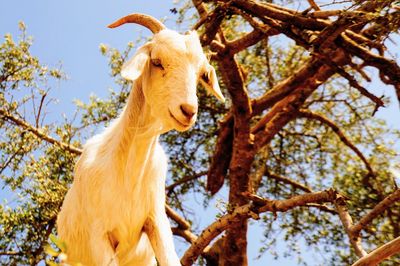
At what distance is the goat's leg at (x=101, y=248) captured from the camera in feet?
10.7

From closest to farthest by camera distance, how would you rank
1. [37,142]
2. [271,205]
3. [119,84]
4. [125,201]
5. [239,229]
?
[125,201] → [271,205] → [239,229] → [37,142] → [119,84]

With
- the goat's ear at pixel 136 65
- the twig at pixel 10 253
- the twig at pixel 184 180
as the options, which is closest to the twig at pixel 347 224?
the goat's ear at pixel 136 65

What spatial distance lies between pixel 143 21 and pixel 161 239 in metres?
1.37

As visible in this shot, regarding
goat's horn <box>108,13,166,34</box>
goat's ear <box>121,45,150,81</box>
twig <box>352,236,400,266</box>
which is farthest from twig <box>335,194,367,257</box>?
goat's ear <box>121,45,150,81</box>

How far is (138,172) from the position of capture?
3.49 metres

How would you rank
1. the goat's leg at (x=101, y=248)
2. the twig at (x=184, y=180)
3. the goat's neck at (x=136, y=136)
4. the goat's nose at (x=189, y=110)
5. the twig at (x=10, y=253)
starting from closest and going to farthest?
the goat's nose at (x=189, y=110)
the goat's leg at (x=101, y=248)
the goat's neck at (x=136, y=136)
the twig at (x=10, y=253)
the twig at (x=184, y=180)

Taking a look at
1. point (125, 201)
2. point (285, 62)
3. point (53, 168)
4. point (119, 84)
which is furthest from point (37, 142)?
point (125, 201)

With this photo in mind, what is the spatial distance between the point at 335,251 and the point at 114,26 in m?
7.20

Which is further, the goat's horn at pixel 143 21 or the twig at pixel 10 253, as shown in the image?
the twig at pixel 10 253

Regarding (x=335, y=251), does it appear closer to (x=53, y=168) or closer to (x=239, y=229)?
(x=239, y=229)

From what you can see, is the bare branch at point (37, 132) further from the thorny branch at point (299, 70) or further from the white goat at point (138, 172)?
the white goat at point (138, 172)

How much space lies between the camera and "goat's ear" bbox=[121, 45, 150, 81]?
123 inches

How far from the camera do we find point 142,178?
11.6ft

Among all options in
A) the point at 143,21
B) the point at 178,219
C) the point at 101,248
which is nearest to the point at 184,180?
the point at 178,219
